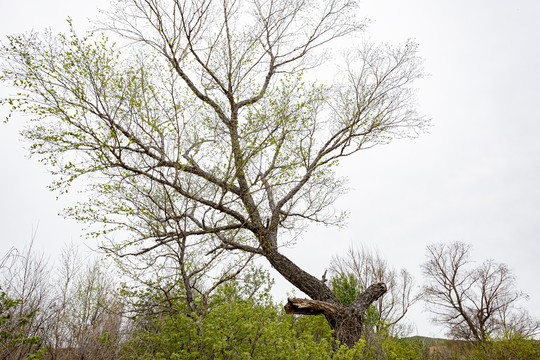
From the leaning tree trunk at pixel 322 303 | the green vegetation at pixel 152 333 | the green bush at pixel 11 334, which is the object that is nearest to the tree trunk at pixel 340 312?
the leaning tree trunk at pixel 322 303

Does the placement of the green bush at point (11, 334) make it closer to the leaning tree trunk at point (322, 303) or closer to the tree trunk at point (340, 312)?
the leaning tree trunk at point (322, 303)

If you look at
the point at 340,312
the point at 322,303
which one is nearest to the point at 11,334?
the point at 322,303

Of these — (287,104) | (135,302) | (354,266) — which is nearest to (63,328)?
(135,302)

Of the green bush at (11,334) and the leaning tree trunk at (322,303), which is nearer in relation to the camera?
the green bush at (11,334)

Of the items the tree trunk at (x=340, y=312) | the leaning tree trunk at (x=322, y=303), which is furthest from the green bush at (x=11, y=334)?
the tree trunk at (x=340, y=312)

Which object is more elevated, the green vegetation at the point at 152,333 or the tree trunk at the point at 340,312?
the tree trunk at the point at 340,312

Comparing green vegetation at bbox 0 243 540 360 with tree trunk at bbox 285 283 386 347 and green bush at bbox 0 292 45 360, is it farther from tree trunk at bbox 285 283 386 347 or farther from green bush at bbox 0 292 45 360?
tree trunk at bbox 285 283 386 347

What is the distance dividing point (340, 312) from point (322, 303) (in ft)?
2.03

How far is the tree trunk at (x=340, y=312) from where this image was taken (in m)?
8.74

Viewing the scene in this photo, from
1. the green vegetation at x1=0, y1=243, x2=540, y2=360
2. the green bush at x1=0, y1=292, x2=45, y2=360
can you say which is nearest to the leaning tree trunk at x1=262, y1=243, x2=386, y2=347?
the green vegetation at x1=0, y1=243, x2=540, y2=360

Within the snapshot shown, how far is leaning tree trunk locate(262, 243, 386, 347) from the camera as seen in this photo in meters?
8.82

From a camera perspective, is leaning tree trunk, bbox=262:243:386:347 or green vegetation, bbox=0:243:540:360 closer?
green vegetation, bbox=0:243:540:360

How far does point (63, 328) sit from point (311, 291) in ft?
19.0

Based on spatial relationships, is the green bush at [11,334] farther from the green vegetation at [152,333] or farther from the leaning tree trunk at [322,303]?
the leaning tree trunk at [322,303]
